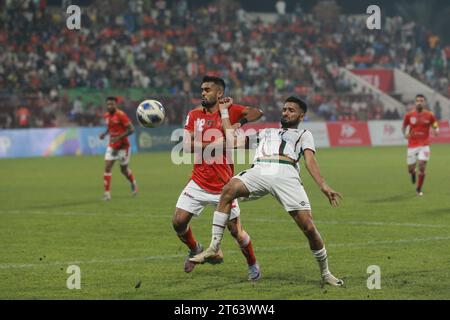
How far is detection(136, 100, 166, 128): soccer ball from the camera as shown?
39.8ft

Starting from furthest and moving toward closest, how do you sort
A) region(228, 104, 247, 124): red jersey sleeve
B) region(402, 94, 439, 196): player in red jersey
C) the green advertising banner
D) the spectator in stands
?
1. the green advertising banner
2. the spectator in stands
3. region(402, 94, 439, 196): player in red jersey
4. region(228, 104, 247, 124): red jersey sleeve

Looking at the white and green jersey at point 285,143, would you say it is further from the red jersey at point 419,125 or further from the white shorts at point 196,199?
the red jersey at point 419,125

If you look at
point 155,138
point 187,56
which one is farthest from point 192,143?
point 187,56

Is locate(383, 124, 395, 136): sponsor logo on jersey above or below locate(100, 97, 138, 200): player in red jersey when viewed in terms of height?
below

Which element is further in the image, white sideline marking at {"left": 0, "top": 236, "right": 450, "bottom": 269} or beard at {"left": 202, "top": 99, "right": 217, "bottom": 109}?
white sideline marking at {"left": 0, "top": 236, "right": 450, "bottom": 269}

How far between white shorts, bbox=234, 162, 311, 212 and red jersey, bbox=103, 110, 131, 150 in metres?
12.6

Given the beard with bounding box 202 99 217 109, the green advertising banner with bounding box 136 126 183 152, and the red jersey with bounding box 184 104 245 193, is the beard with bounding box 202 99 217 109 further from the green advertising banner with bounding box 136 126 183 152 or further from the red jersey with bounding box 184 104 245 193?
the green advertising banner with bounding box 136 126 183 152

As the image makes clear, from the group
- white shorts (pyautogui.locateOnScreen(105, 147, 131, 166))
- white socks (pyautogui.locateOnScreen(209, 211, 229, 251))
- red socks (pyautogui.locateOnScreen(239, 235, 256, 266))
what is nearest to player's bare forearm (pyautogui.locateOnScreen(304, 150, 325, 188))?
white socks (pyautogui.locateOnScreen(209, 211, 229, 251))

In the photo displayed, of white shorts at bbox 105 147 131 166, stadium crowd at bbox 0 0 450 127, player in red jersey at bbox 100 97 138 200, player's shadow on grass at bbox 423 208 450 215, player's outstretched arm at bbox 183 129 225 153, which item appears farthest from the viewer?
stadium crowd at bbox 0 0 450 127

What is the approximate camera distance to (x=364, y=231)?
50.1 ft

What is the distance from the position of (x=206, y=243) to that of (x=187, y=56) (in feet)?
117

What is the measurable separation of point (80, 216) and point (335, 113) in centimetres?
3079

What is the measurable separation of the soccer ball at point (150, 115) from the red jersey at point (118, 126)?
10229 millimetres

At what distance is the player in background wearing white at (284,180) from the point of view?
1013cm
